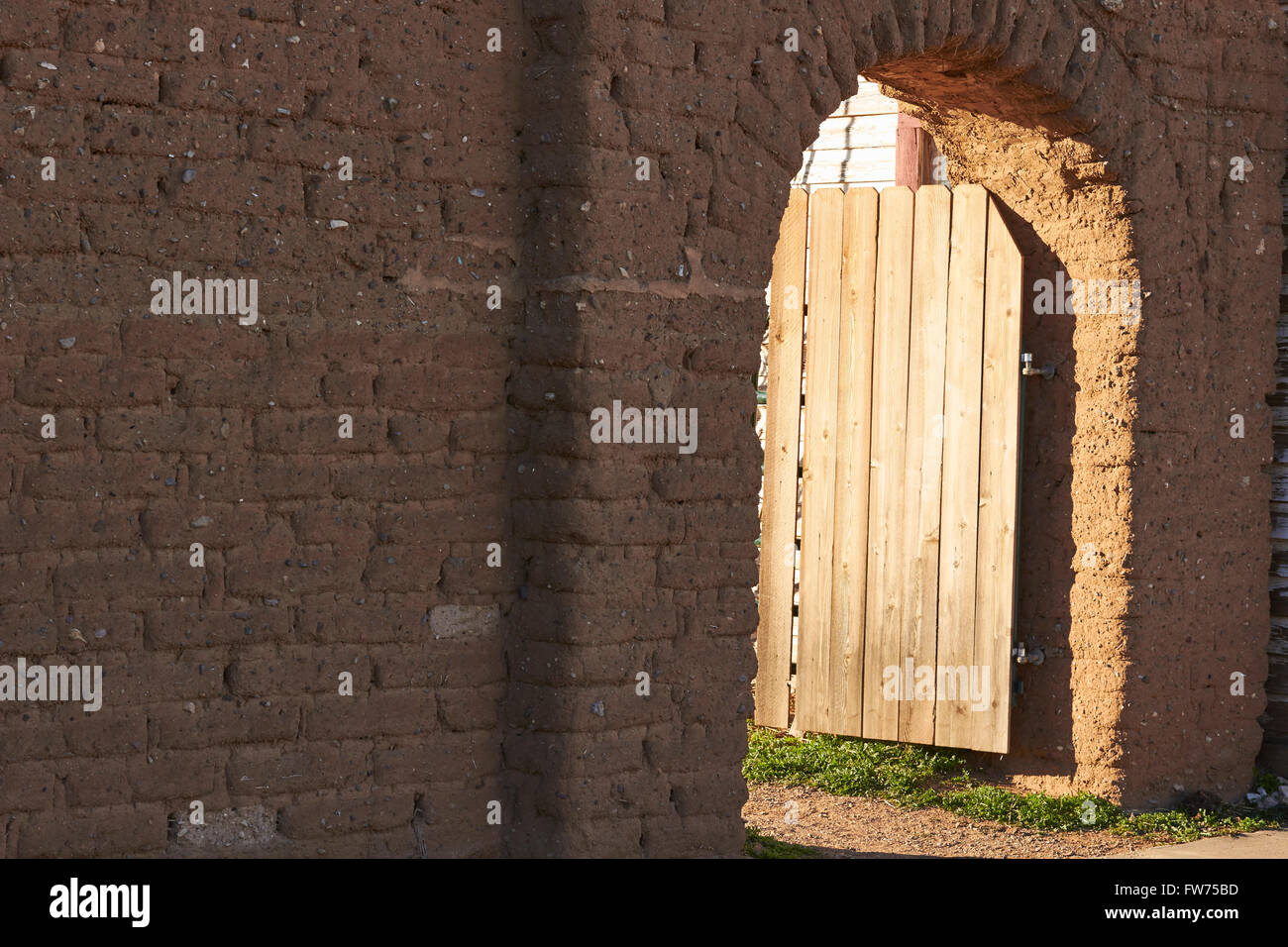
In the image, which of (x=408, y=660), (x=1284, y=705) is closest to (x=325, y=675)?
(x=408, y=660)

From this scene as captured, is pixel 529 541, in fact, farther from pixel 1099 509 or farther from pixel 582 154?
pixel 1099 509

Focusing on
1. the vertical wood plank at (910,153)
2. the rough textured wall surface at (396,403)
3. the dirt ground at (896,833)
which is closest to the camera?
the rough textured wall surface at (396,403)

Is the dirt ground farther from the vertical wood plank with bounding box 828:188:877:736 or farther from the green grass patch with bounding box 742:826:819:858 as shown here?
the vertical wood plank with bounding box 828:188:877:736

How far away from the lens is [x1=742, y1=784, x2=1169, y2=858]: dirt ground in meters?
5.52

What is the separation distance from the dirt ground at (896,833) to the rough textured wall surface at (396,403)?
3.78 ft

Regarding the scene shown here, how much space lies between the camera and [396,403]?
418cm

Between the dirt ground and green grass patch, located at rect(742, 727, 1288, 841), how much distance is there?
0.07 metres

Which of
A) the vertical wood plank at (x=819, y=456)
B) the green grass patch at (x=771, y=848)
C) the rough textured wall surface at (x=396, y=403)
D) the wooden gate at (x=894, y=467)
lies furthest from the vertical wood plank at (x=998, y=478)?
the green grass patch at (x=771, y=848)

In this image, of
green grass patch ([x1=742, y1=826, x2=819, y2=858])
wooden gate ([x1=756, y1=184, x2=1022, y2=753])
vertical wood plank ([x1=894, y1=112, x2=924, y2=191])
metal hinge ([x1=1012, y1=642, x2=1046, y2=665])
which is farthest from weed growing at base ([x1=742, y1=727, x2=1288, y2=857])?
vertical wood plank ([x1=894, y1=112, x2=924, y2=191])

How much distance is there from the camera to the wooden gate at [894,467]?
6.16 m

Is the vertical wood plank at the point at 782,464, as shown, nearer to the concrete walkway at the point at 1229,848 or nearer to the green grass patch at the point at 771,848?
the green grass patch at the point at 771,848

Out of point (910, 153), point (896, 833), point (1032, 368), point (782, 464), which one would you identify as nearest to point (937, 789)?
point (896, 833)

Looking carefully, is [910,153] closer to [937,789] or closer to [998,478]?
[998,478]

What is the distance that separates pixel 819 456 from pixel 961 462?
694 millimetres
